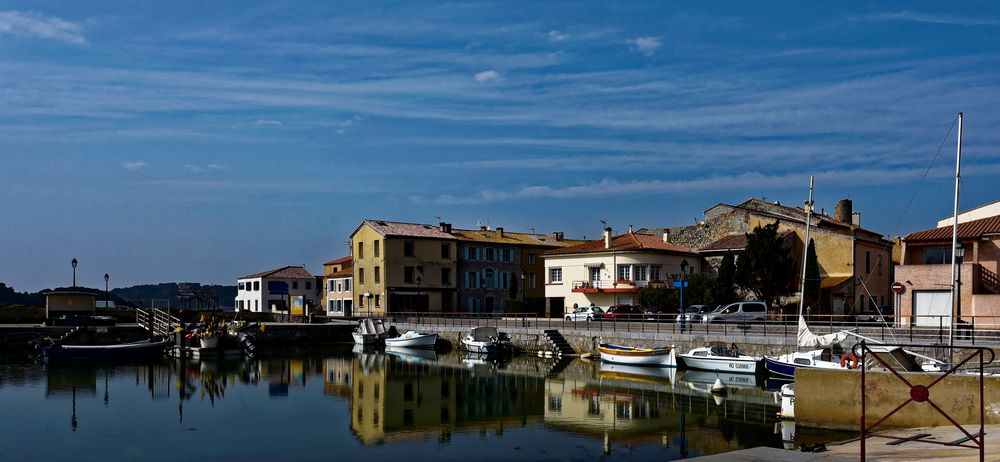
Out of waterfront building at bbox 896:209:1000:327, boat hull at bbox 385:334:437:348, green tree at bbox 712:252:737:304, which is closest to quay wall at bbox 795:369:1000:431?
waterfront building at bbox 896:209:1000:327

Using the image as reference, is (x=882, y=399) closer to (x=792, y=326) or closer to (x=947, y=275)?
(x=947, y=275)

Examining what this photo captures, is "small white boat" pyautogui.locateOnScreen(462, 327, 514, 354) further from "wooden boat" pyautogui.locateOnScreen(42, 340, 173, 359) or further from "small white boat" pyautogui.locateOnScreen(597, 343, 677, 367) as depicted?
"wooden boat" pyautogui.locateOnScreen(42, 340, 173, 359)

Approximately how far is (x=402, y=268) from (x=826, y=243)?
117ft

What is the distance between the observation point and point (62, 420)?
28438 mm

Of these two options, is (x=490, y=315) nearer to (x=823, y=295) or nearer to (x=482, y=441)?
(x=823, y=295)

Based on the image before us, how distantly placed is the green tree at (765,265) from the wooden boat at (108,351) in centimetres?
3675

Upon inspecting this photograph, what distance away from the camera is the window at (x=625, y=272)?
2576 inches

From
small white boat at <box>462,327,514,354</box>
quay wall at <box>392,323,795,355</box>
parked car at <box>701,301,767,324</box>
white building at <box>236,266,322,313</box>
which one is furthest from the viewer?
white building at <box>236,266,322,313</box>

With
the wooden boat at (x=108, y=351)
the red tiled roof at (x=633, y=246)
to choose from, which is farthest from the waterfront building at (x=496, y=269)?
the wooden boat at (x=108, y=351)

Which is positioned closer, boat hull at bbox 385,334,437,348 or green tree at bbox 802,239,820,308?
green tree at bbox 802,239,820,308

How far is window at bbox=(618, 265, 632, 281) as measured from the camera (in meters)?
65.4

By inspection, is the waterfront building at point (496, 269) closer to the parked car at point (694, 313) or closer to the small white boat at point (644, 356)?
the parked car at point (694, 313)

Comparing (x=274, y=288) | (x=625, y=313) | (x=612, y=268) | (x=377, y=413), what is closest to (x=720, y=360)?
(x=625, y=313)

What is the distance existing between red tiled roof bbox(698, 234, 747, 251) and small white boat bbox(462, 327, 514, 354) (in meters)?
19.4
